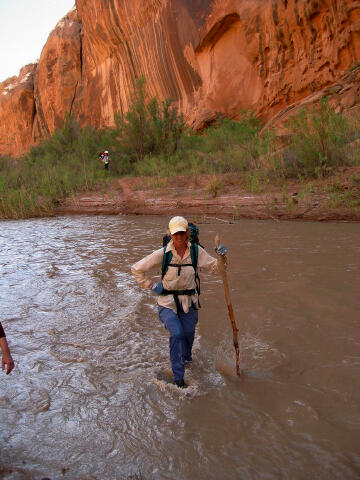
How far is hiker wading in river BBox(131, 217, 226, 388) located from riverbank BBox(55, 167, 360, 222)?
5545mm

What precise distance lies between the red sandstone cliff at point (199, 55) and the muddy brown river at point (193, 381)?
28.6 feet

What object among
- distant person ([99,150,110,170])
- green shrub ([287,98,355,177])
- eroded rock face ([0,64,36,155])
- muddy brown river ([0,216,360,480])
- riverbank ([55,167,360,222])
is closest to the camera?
muddy brown river ([0,216,360,480])

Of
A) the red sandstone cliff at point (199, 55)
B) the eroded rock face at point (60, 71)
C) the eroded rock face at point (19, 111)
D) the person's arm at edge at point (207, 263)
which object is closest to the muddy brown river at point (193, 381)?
the person's arm at edge at point (207, 263)

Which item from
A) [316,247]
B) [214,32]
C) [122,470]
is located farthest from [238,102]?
[122,470]

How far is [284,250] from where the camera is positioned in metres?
6.08

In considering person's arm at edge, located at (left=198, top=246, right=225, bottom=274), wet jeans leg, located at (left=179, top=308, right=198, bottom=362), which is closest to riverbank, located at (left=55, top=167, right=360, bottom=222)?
person's arm at edge, located at (left=198, top=246, right=225, bottom=274)

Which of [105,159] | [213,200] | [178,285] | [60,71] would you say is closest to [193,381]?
[178,285]

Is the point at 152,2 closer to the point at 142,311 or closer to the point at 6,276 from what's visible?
the point at 6,276

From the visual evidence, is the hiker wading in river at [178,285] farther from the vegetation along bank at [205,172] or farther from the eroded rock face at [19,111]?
the eroded rock face at [19,111]

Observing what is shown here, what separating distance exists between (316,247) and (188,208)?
4.43 metres

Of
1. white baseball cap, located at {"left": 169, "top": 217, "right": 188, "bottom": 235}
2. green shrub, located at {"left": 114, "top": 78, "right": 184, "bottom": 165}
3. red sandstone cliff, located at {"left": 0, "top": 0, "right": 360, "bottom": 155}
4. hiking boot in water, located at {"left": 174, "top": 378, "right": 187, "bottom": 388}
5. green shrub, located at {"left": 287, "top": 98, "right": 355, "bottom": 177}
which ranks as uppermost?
red sandstone cliff, located at {"left": 0, "top": 0, "right": 360, "bottom": 155}

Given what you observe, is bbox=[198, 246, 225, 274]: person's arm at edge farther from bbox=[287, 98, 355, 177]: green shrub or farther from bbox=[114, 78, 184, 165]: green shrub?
bbox=[114, 78, 184, 165]: green shrub

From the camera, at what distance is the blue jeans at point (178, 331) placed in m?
2.82

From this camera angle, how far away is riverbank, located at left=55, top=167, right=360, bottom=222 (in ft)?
25.7
